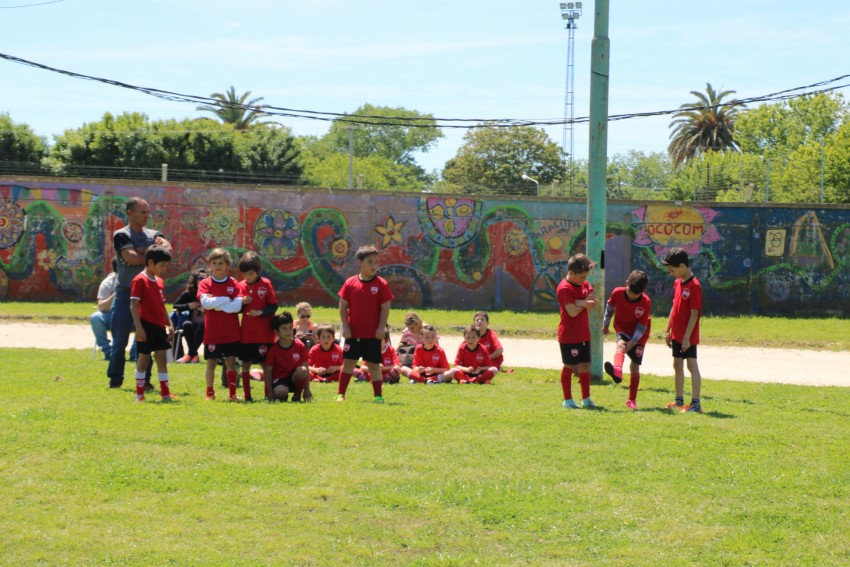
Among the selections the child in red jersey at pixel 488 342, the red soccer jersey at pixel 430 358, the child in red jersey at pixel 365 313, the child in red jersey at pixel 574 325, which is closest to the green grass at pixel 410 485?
the child in red jersey at pixel 574 325

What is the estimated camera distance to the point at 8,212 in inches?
1166

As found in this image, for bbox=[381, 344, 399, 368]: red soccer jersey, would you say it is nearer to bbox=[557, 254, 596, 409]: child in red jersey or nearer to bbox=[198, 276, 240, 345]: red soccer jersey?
bbox=[198, 276, 240, 345]: red soccer jersey

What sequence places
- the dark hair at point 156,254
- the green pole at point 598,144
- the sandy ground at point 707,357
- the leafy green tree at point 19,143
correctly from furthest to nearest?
the leafy green tree at point 19,143 → the sandy ground at point 707,357 → the green pole at point 598,144 → the dark hair at point 156,254

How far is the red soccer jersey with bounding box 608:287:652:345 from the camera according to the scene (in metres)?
11.4

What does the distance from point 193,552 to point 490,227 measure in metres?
24.2

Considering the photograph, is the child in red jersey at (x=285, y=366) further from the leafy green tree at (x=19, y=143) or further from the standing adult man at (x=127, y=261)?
the leafy green tree at (x=19, y=143)

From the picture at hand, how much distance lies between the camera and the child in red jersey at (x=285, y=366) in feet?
34.4

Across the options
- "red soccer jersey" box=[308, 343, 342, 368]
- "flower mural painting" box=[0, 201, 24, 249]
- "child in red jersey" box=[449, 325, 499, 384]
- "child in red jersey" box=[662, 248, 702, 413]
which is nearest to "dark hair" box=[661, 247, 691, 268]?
"child in red jersey" box=[662, 248, 702, 413]

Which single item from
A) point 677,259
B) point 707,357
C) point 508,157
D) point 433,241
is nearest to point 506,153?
point 508,157

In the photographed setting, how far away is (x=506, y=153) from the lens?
79938 mm

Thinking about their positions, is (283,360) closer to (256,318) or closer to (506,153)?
(256,318)

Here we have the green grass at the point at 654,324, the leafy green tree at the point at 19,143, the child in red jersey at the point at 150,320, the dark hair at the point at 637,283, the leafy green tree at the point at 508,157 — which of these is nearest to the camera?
the child in red jersey at the point at 150,320

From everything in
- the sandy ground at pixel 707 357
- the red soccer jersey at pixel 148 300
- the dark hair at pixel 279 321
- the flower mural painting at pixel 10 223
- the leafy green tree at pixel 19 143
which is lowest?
the sandy ground at pixel 707 357

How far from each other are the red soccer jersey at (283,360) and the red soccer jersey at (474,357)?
3.03 meters
